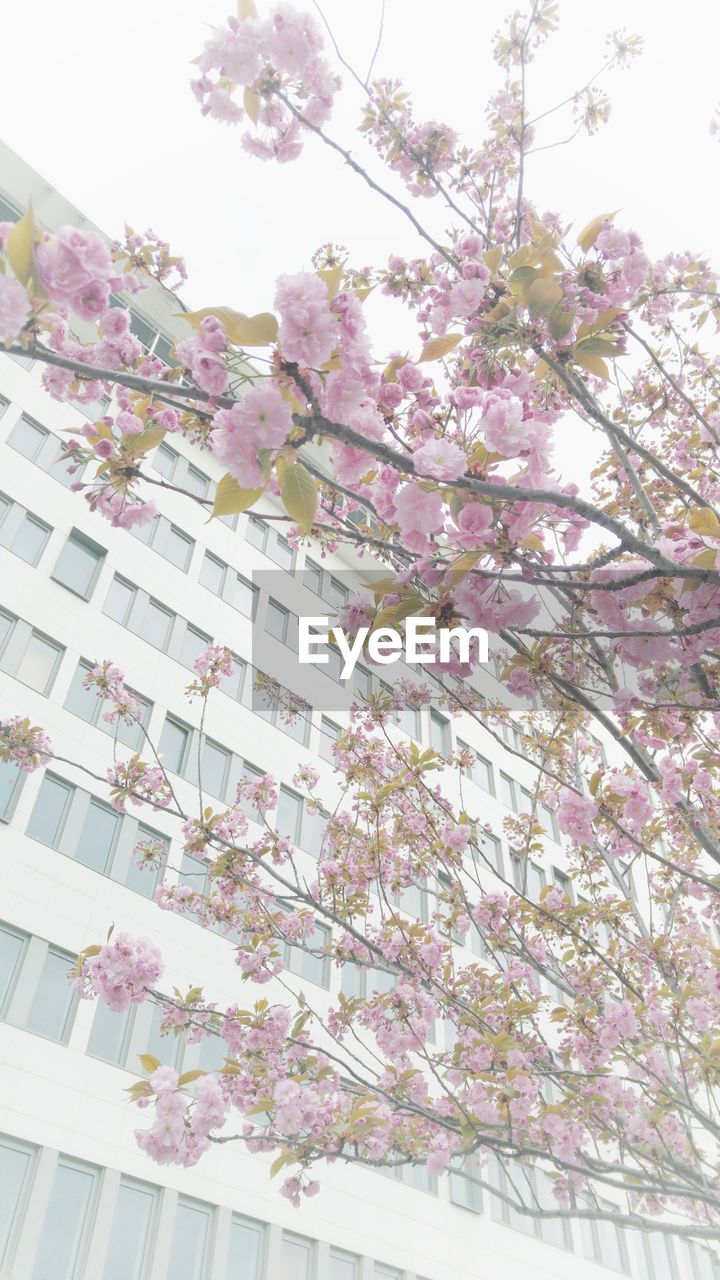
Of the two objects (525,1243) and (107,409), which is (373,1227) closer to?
(525,1243)

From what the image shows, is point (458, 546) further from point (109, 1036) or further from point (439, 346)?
point (109, 1036)

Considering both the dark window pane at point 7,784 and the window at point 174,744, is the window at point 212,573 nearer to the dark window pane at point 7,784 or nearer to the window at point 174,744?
the window at point 174,744

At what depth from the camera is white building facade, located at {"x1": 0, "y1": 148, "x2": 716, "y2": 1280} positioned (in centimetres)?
1324

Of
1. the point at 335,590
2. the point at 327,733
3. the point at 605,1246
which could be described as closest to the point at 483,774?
the point at 327,733

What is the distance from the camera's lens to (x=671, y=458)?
6949 millimetres

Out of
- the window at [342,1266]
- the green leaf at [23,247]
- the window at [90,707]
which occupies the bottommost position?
the green leaf at [23,247]

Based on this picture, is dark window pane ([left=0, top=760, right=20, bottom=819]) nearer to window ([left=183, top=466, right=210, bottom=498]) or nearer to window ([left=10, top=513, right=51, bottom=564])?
window ([left=10, top=513, right=51, bottom=564])

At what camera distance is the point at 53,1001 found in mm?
14281

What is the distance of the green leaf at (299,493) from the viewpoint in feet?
7.81

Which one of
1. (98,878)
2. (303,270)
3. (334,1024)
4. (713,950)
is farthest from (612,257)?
(98,878)

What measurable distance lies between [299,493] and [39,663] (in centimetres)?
1619

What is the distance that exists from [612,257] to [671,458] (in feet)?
13.2

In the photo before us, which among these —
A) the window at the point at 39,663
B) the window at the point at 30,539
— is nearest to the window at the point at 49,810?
the window at the point at 39,663

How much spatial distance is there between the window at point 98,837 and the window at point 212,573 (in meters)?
7.35
